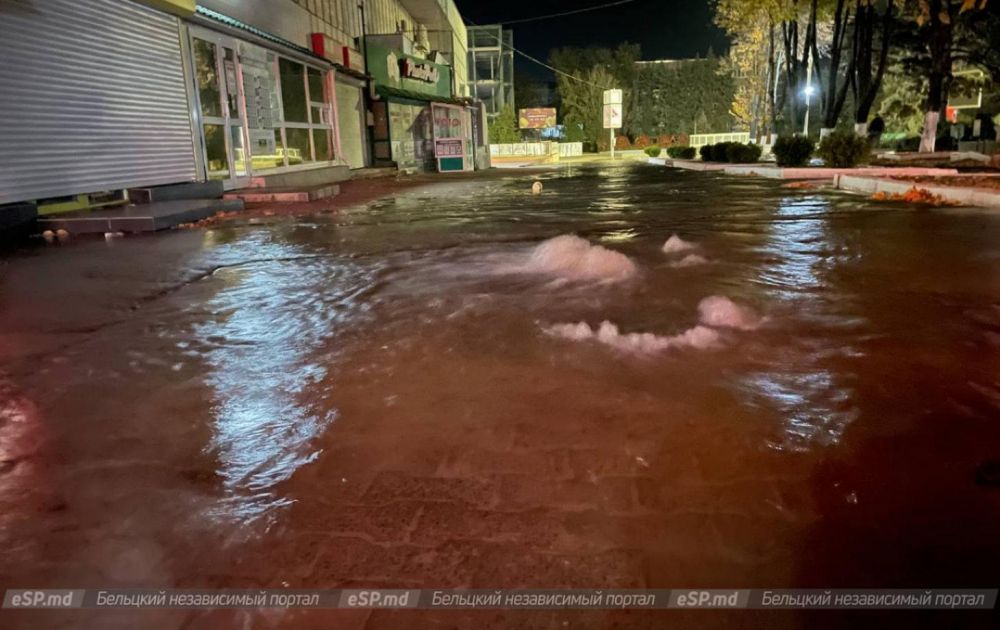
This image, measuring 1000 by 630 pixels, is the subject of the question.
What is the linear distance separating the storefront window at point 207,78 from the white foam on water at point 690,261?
11.2 meters

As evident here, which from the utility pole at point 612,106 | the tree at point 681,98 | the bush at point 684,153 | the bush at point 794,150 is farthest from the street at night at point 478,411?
the tree at point 681,98

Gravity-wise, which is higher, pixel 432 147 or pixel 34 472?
pixel 432 147

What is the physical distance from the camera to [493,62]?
6206 cm

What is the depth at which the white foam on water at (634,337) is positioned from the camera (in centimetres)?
384

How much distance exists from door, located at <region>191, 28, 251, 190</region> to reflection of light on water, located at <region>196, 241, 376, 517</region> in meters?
8.75

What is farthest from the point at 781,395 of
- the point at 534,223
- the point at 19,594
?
the point at 534,223

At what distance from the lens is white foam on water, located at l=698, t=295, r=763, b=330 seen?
13.9 feet

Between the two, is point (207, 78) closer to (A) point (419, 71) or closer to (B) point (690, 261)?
(B) point (690, 261)

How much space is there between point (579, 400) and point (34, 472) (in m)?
2.25

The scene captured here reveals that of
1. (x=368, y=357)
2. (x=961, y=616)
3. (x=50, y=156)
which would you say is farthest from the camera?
(x=50, y=156)

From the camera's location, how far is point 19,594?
1.91 m

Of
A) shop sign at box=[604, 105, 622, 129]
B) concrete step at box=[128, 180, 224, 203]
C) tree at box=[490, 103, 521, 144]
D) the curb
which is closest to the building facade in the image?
concrete step at box=[128, 180, 224, 203]

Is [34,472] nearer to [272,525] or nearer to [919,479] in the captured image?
[272,525]

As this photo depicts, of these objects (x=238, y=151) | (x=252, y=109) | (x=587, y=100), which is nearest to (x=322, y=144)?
(x=252, y=109)
